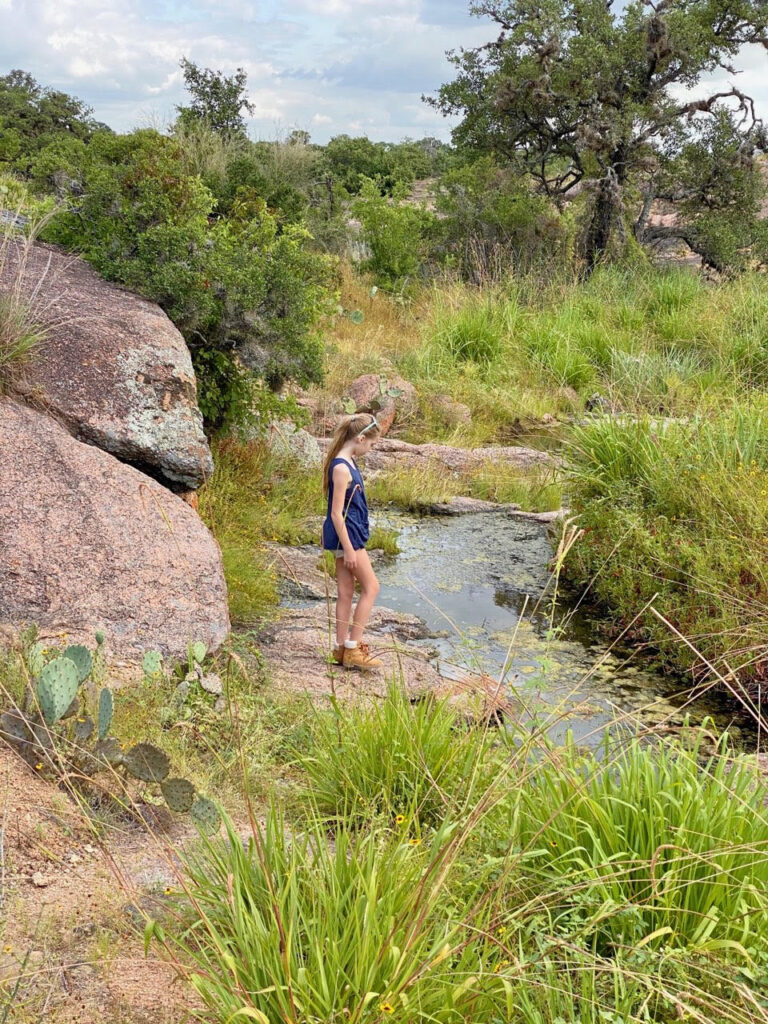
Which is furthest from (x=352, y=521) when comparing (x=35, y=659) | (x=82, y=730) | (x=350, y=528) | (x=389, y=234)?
(x=389, y=234)

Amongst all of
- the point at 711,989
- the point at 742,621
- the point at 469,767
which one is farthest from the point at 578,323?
the point at 711,989

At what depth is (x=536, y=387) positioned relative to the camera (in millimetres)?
11305

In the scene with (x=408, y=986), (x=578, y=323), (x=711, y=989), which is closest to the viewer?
(x=408, y=986)

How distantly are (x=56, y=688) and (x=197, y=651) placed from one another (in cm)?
99

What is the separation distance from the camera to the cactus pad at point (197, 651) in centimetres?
392

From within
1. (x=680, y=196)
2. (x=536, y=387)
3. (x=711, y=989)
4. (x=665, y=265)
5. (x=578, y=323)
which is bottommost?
(x=711, y=989)

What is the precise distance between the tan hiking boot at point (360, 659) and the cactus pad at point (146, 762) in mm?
2098

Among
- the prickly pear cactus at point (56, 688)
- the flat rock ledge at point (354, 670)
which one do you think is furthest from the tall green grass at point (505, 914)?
the flat rock ledge at point (354, 670)

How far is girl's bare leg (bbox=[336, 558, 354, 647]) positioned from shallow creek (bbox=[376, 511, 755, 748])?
0.43 metres

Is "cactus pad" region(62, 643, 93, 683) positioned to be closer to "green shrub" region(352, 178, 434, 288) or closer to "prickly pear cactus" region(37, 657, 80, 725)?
"prickly pear cactus" region(37, 657, 80, 725)

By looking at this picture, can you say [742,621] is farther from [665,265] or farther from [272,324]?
[665,265]

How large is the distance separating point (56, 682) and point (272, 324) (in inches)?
159

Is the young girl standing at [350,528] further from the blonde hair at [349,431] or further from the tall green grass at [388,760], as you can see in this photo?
the tall green grass at [388,760]

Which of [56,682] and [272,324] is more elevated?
[272,324]
